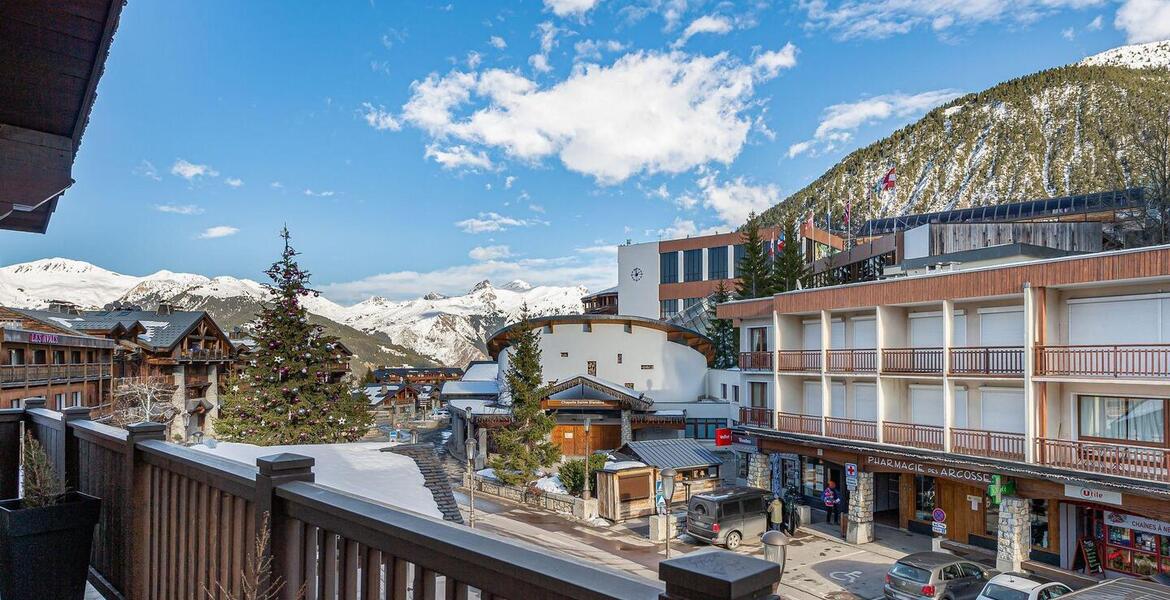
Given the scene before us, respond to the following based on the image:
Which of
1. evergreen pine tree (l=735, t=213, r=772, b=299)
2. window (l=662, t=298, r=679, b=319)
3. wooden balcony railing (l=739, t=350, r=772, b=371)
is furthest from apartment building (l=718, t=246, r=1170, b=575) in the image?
window (l=662, t=298, r=679, b=319)

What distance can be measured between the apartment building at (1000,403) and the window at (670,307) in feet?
111

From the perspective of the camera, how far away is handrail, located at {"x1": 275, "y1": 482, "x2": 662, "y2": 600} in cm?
150

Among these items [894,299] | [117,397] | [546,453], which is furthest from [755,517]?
[117,397]

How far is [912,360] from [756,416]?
22.2 ft

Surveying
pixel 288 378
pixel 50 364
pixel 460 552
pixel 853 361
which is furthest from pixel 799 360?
pixel 50 364

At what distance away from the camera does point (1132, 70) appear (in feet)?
413

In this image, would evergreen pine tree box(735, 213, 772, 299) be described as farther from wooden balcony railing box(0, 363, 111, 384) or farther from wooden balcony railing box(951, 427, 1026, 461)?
wooden balcony railing box(0, 363, 111, 384)

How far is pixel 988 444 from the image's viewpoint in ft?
56.0

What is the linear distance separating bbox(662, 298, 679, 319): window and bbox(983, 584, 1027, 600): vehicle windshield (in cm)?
4553

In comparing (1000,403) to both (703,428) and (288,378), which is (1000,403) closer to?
(703,428)

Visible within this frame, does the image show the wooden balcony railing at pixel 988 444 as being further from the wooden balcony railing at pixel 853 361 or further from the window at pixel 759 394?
the window at pixel 759 394

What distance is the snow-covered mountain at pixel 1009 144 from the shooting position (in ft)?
383

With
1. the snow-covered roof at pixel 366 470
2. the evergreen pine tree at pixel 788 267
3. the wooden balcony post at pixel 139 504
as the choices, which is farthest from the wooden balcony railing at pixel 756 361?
the wooden balcony post at pixel 139 504

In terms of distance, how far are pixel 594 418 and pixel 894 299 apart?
16.8m
